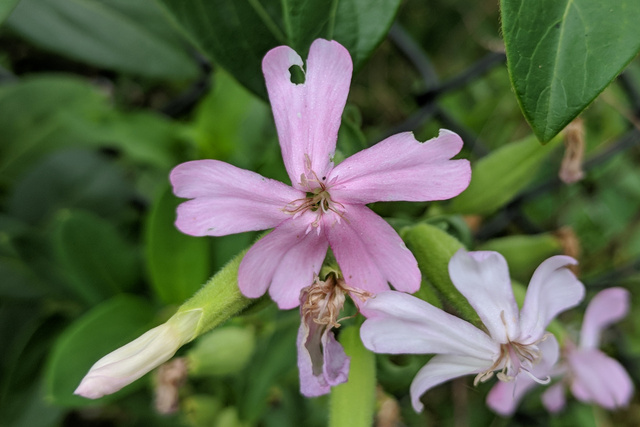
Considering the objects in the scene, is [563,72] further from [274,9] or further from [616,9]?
[274,9]

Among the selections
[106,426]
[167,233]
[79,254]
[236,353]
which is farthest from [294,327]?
[106,426]

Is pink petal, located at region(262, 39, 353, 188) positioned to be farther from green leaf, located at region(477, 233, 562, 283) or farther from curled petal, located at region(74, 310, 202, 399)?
green leaf, located at region(477, 233, 562, 283)

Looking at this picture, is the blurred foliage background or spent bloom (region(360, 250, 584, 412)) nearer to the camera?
spent bloom (region(360, 250, 584, 412))

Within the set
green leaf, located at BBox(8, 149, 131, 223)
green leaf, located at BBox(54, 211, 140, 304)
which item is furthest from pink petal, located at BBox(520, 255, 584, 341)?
green leaf, located at BBox(8, 149, 131, 223)

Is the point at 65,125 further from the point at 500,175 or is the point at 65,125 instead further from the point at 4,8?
the point at 500,175

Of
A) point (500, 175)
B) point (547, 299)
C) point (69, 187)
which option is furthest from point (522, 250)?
point (69, 187)
